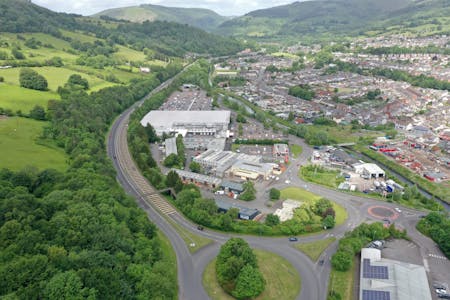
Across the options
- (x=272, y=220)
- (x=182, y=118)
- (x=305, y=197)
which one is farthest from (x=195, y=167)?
(x=182, y=118)

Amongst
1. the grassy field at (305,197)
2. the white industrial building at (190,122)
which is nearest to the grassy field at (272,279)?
the grassy field at (305,197)

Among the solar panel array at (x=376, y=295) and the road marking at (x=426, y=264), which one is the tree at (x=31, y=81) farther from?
the road marking at (x=426, y=264)

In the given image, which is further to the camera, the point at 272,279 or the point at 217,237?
the point at 217,237

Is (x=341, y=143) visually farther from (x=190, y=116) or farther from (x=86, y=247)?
(x=86, y=247)

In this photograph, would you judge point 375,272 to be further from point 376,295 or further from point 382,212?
point 382,212

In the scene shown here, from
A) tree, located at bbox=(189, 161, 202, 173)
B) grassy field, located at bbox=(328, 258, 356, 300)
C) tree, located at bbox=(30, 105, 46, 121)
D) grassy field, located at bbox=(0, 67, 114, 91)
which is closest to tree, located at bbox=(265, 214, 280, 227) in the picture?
grassy field, located at bbox=(328, 258, 356, 300)

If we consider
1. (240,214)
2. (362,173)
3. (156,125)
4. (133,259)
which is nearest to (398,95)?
(362,173)
